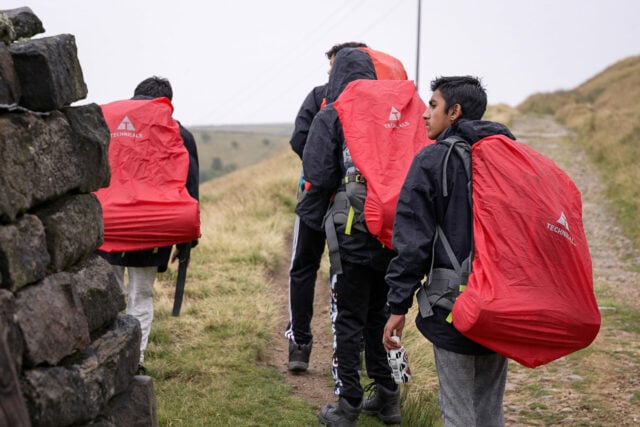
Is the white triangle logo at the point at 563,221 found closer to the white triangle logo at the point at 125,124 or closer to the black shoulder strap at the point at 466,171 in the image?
the black shoulder strap at the point at 466,171

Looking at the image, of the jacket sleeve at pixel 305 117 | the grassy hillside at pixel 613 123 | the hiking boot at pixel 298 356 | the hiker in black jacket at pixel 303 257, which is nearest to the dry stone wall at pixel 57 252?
the hiker in black jacket at pixel 303 257

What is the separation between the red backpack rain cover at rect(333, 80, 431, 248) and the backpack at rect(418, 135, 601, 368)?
3.34 feet

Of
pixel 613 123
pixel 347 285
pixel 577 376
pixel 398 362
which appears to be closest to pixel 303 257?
pixel 347 285

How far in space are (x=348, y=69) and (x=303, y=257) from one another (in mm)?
1554

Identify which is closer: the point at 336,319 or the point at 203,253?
the point at 336,319

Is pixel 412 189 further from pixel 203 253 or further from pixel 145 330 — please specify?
pixel 203 253

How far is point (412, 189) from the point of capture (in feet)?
12.5

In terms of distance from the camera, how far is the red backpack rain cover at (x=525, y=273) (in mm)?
3508

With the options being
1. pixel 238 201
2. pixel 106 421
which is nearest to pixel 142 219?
pixel 106 421

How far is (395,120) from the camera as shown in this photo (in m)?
4.85

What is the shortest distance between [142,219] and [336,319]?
59.2 inches

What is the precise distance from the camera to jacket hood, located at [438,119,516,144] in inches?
152

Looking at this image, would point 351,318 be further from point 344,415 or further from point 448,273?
point 448,273

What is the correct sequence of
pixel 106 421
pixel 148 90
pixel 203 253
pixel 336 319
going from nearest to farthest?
1. pixel 106 421
2. pixel 336 319
3. pixel 148 90
4. pixel 203 253
